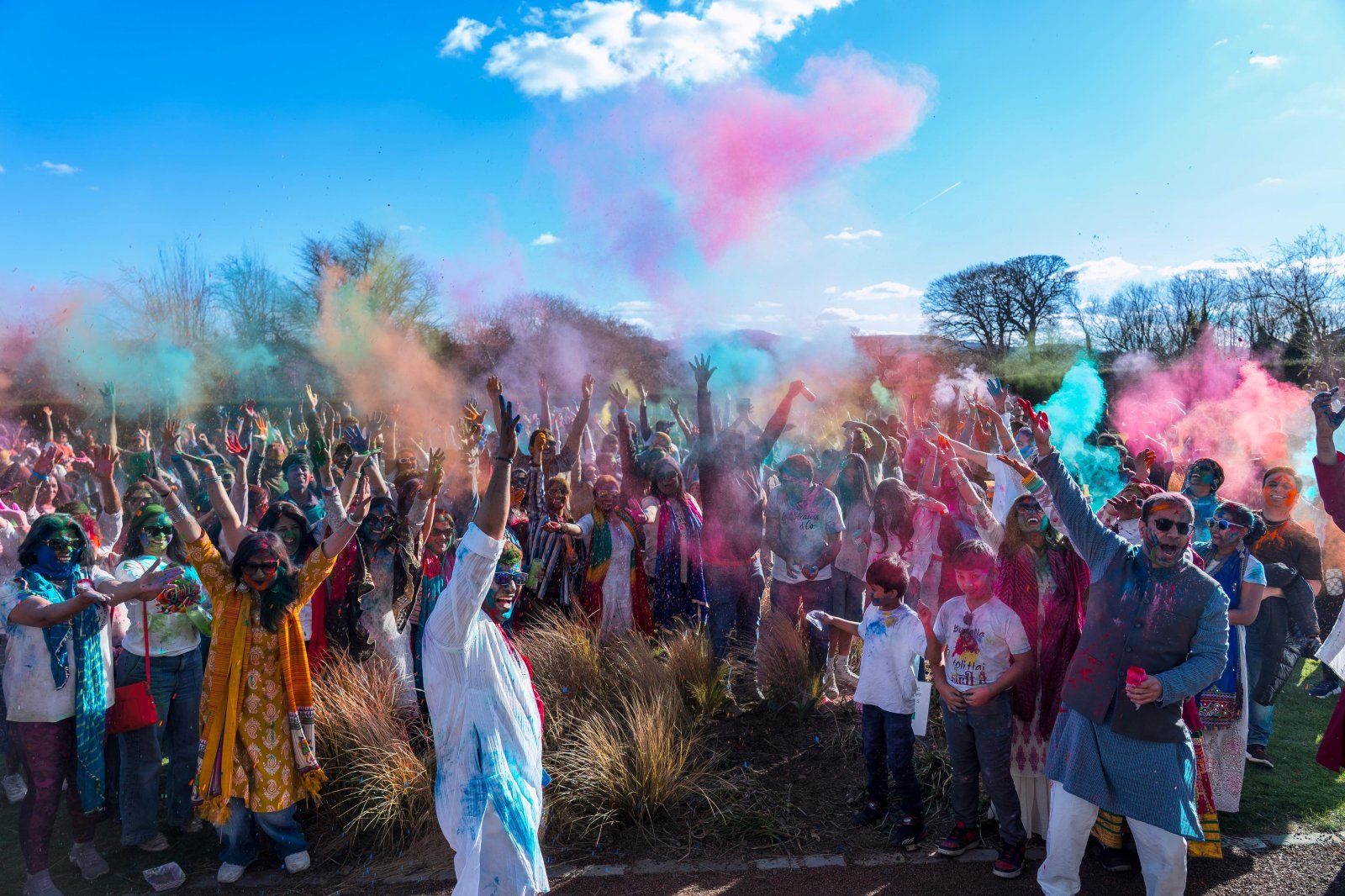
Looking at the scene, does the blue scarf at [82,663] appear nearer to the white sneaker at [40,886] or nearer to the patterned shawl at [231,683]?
the white sneaker at [40,886]

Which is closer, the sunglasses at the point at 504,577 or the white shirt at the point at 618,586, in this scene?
the sunglasses at the point at 504,577

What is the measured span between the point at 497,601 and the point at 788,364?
46.1 ft

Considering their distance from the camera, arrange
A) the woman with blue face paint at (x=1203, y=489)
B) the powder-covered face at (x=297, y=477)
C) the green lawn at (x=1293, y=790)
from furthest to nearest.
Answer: the powder-covered face at (x=297, y=477) → the woman with blue face paint at (x=1203, y=489) → the green lawn at (x=1293, y=790)

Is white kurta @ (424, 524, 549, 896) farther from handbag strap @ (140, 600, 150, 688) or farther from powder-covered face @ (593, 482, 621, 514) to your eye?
powder-covered face @ (593, 482, 621, 514)

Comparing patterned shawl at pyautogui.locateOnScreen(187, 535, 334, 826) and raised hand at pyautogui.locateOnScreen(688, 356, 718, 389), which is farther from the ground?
raised hand at pyautogui.locateOnScreen(688, 356, 718, 389)

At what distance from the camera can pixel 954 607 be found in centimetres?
397

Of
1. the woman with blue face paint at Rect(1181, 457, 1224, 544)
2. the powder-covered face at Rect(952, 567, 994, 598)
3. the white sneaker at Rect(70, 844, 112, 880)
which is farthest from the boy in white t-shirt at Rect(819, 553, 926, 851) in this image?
the white sneaker at Rect(70, 844, 112, 880)

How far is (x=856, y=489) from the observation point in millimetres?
6578

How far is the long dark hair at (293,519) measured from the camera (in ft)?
13.9

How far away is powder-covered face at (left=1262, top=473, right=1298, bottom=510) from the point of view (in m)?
5.35

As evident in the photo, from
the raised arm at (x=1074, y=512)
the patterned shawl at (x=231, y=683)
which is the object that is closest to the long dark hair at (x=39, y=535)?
the patterned shawl at (x=231, y=683)

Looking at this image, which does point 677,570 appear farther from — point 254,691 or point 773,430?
point 254,691

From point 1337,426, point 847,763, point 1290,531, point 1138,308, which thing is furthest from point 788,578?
point 1138,308

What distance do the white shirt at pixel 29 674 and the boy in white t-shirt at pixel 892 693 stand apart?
153 inches
